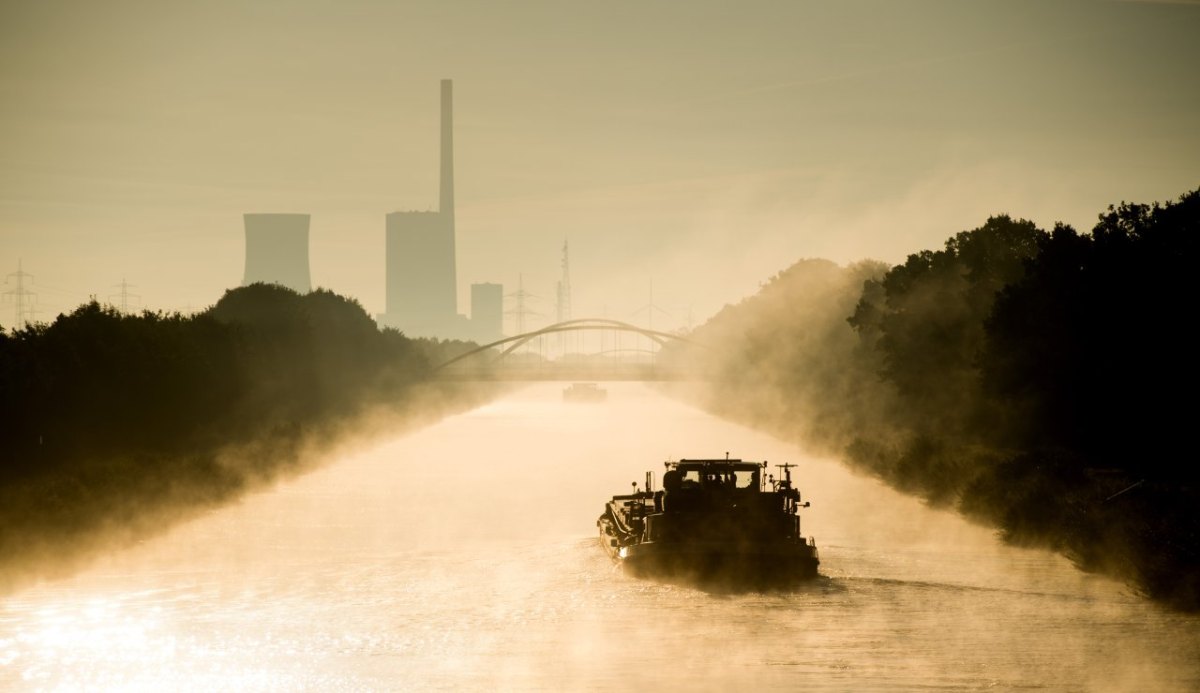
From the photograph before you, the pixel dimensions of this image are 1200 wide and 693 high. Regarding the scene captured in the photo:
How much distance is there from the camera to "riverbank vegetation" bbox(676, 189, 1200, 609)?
51.2m

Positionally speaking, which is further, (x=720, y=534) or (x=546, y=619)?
(x=720, y=534)

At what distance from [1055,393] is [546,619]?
131 feet

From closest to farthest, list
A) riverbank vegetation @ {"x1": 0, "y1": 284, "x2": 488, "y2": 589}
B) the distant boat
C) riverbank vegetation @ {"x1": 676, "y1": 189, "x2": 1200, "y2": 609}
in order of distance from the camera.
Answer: the distant boat
riverbank vegetation @ {"x1": 676, "y1": 189, "x2": 1200, "y2": 609}
riverbank vegetation @ {"x1": 0, "y1": 284, "x2": 488, "y2": 589}

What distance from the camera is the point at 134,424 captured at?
89.7 meters

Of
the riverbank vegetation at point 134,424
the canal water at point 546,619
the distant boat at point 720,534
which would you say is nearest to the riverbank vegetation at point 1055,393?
the canal water at point 546,619

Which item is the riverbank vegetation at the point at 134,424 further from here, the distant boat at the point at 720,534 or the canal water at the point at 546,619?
the distant boat at the point at 720,534

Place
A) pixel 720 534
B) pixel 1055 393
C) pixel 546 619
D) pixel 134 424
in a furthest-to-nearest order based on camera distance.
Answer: pixel 134 424
pixel 1055 393
pixel 720 534
pixel 546 619

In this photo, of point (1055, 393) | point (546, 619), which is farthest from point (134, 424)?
point (546, 619)

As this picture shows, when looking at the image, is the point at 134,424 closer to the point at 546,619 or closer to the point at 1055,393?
the point at 1055,393

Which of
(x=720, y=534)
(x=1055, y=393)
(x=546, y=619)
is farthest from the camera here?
(x=1055, y=393)

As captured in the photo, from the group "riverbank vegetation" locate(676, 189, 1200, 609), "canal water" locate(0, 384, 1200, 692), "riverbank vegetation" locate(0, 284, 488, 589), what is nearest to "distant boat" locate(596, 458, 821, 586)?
"canal water" locate(0, 384, 1200, 692)

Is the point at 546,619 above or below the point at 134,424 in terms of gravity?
below

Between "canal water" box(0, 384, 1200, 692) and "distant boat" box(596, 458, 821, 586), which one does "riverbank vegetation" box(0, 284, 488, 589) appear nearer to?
"canal water" box(0, 384, 1200, 692)

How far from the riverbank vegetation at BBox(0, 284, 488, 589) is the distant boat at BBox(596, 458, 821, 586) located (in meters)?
20.3
